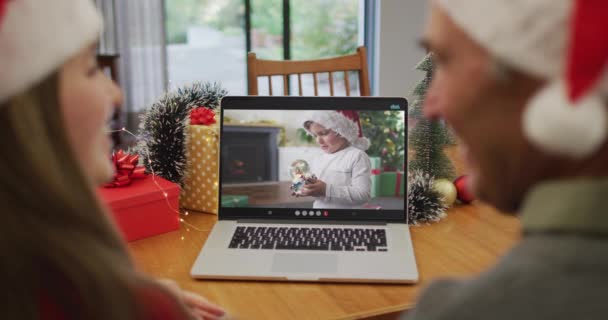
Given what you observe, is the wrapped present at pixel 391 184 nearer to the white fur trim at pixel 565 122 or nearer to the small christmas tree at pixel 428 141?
the small christmas tree at pixel 428 141

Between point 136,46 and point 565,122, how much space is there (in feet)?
13.9

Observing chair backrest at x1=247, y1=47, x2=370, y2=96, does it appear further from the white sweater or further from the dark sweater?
the dark sweater

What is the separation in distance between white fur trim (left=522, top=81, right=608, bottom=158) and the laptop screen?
2.68ft

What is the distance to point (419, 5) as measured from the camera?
4.52 metres

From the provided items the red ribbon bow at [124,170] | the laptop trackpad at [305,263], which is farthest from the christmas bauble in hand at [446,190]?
the red ribbon bow at [124,170]

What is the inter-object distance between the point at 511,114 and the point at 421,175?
87 centimetres

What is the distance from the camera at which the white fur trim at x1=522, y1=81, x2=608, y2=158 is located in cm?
54

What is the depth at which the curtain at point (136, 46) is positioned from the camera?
4395 mm

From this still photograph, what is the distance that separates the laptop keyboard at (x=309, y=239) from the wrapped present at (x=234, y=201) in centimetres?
6

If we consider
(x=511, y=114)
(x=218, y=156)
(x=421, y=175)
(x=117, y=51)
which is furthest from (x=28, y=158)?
(x=117, y=51)

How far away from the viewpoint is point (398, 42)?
4570 millimetres

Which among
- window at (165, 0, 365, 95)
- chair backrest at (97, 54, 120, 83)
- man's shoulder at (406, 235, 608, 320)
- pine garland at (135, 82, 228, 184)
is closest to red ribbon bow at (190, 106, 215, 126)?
pine garland at (135, 82, 228, 184)

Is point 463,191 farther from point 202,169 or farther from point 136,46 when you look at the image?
point 136,46

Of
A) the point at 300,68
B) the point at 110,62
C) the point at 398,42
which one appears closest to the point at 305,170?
the point at 300,68
